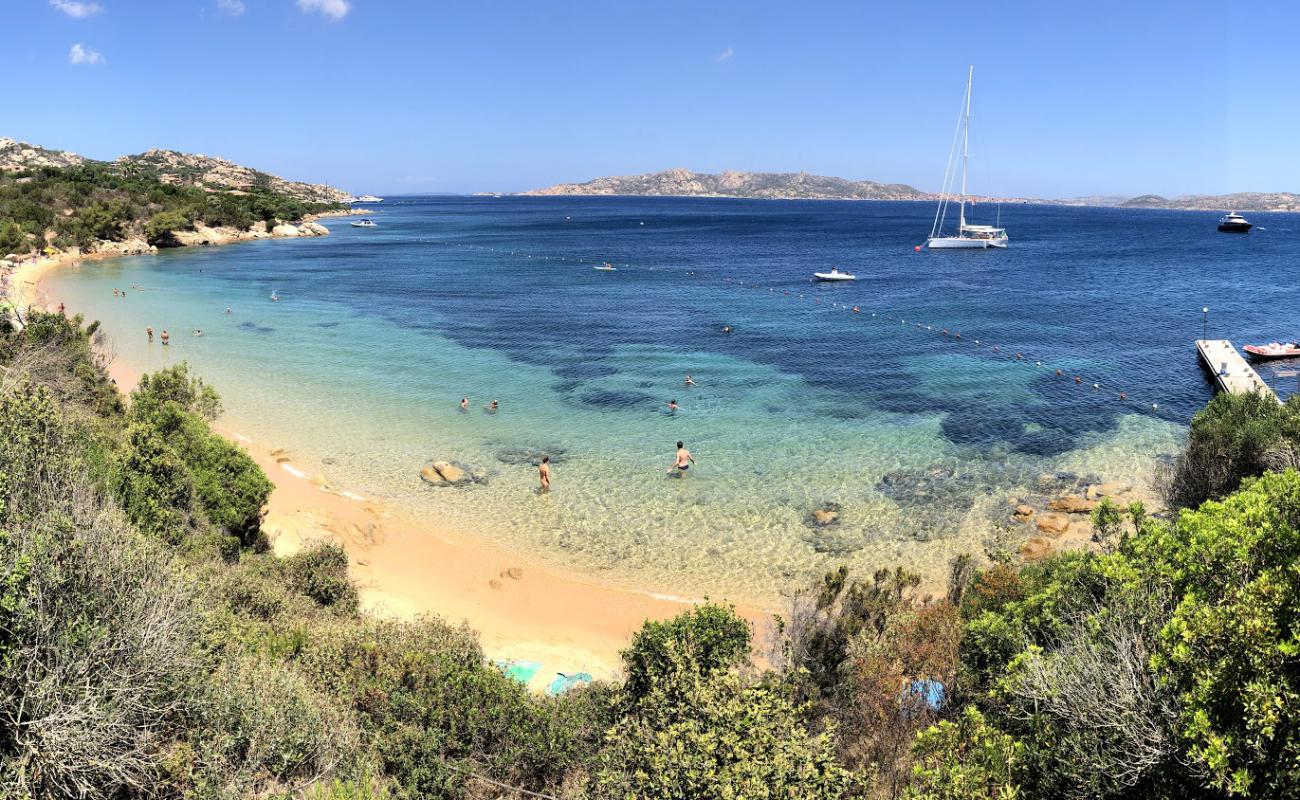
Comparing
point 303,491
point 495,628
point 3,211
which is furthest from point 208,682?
point 3,211

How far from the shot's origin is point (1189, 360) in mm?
39844

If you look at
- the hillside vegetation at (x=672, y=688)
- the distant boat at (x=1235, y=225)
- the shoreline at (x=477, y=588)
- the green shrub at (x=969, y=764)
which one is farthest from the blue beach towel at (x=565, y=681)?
the distant boat at (x=1235, y=225)

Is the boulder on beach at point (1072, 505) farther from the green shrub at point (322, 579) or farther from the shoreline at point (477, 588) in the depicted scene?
the green shrub at point (322, 579)

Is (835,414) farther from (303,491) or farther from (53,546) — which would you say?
(53,546)

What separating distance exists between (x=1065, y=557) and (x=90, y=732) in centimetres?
1305

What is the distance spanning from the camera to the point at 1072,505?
22.4m

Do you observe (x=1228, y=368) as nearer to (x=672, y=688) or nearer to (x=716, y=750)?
(x=672, y=688)

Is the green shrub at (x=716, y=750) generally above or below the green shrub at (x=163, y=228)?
below

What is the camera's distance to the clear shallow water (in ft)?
71.0

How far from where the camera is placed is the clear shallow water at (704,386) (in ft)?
71.0

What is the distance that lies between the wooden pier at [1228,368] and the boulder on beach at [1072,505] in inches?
570

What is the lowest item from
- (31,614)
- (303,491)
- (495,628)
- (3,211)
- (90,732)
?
(495,628)

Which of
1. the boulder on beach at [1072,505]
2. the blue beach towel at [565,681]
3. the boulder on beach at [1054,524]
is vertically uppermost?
the boulder on beach at [1072,505]

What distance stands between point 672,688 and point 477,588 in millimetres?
10849
